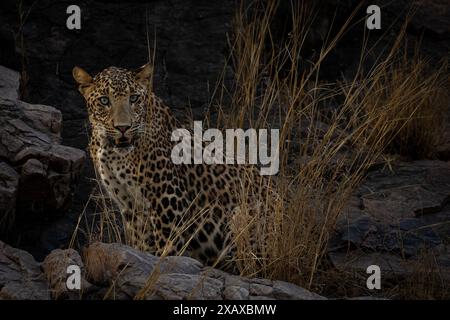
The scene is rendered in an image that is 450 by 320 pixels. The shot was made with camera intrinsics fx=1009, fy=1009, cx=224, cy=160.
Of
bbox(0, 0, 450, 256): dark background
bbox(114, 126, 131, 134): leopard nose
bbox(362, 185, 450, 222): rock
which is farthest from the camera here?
bbox(0, 0, 450, 256): dark background

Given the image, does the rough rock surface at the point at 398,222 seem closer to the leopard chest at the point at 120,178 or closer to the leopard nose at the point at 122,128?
the leopard chest at the point at 120,178

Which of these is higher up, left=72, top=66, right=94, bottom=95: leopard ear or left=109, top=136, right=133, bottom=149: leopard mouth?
left=72, top=66, right=94, bottom=95: leopard ear

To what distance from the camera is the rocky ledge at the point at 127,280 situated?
650 cm

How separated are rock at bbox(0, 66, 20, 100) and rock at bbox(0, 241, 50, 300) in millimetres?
1987

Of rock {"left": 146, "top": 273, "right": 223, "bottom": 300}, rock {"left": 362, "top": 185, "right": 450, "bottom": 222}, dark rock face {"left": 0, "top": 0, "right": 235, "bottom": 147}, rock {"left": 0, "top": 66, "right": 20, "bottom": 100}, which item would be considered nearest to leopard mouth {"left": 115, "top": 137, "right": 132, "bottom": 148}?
rock {"left": 0, "top": 66, "right": 20, "bottom": 100}

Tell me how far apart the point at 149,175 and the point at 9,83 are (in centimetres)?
214

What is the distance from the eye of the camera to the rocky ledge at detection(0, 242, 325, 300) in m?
6.50

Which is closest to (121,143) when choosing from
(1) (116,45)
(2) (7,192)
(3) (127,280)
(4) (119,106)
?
(4) (119,106)

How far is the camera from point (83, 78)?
26.6 ft

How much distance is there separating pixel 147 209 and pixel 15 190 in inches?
41.6

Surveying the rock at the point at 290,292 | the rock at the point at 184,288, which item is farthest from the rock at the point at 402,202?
the rock at the point at 184,288

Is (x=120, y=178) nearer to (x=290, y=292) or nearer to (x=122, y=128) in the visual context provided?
(x=122, y=128)

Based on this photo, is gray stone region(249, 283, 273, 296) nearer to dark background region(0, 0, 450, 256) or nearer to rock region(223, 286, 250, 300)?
rock region(223, 286, 250, 300)
